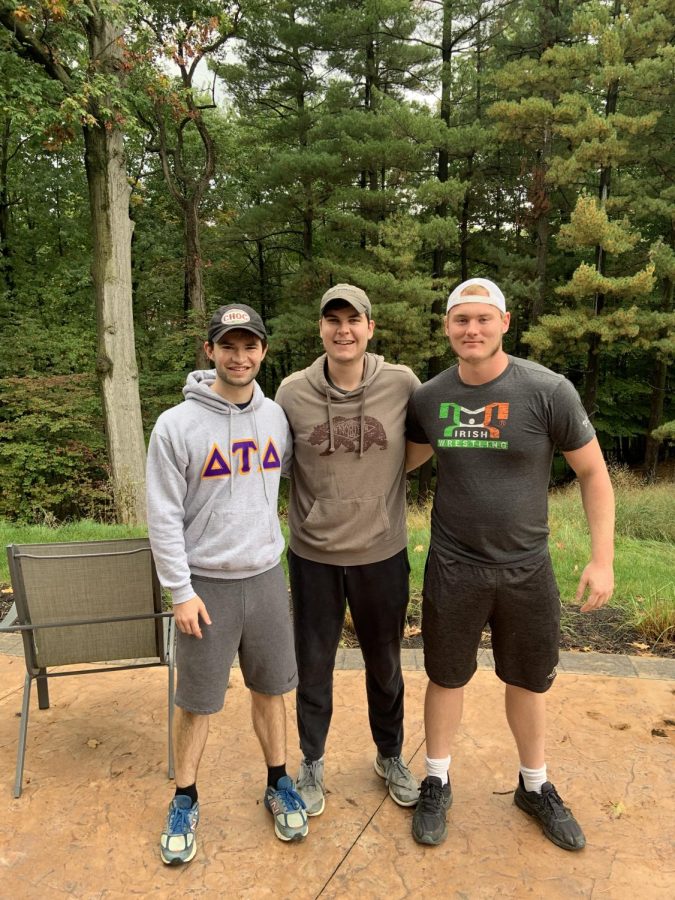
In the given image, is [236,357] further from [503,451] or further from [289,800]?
[289,800]

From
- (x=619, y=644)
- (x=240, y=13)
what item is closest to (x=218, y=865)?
(x=619, y=644)

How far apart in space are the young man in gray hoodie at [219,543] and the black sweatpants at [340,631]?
0.14 meters

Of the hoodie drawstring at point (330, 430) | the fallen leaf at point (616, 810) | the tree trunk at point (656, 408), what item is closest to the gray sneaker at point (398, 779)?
the fallen leaf at point (616, 810)

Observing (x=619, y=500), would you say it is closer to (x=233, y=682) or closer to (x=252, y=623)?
(x=233, y=682)

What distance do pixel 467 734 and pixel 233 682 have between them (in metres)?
1.34

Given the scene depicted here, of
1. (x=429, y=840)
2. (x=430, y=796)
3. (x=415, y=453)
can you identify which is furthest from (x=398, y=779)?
(x=415, y=453)

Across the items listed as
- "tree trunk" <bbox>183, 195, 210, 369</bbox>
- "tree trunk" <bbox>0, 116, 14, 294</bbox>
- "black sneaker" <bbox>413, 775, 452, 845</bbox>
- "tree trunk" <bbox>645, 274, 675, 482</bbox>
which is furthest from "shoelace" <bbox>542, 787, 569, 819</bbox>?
"tree trunk" <bbox>0, 116, 14, 294</bbox>

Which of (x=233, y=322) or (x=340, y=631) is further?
(x=340, y=631)

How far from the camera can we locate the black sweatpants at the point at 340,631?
2465 millimetres

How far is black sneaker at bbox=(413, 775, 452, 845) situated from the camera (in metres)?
2.30

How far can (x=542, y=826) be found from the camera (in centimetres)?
236

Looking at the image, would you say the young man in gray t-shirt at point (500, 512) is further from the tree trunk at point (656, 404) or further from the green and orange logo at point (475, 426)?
the tree trunk at point (656, 404)

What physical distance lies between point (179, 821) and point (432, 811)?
95 centimetres

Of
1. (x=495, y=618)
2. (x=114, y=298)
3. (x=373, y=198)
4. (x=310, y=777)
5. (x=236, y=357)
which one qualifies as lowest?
(x=310, y=777)
